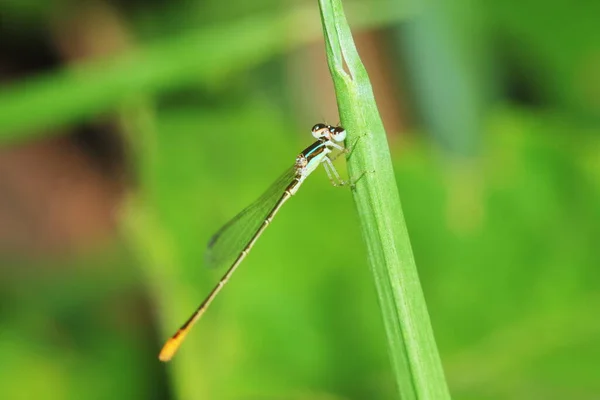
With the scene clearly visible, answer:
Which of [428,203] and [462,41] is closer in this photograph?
[428,203]

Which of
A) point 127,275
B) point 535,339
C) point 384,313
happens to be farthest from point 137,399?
point 384,313

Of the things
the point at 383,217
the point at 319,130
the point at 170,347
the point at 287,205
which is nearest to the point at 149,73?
the point at 287,205

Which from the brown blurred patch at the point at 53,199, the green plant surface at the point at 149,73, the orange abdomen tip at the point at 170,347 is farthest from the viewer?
the brown blurred patch at the point at 53,199

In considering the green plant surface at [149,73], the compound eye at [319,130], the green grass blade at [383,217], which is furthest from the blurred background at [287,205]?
the green grass blade at [383,217]

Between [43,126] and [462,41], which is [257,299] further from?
[462,41]

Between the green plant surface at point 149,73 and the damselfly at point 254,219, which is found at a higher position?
the green plant surface at point 149,73

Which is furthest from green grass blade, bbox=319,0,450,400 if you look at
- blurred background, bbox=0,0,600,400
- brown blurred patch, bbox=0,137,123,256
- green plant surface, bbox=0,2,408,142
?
brown blurred patch, bbox=0,137,123,256

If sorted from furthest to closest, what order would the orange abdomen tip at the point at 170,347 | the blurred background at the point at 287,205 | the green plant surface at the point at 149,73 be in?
the green plant surface at the point at 149,73 < the blurred background at the point at 287,205 < the orange abdomen tip at the point at 170,347

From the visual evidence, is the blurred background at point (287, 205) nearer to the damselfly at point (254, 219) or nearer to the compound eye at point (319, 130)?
the damselfly at point (254, 219)

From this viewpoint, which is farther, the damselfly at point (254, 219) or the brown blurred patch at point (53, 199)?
the brown blurred patch at point (53, 199)
